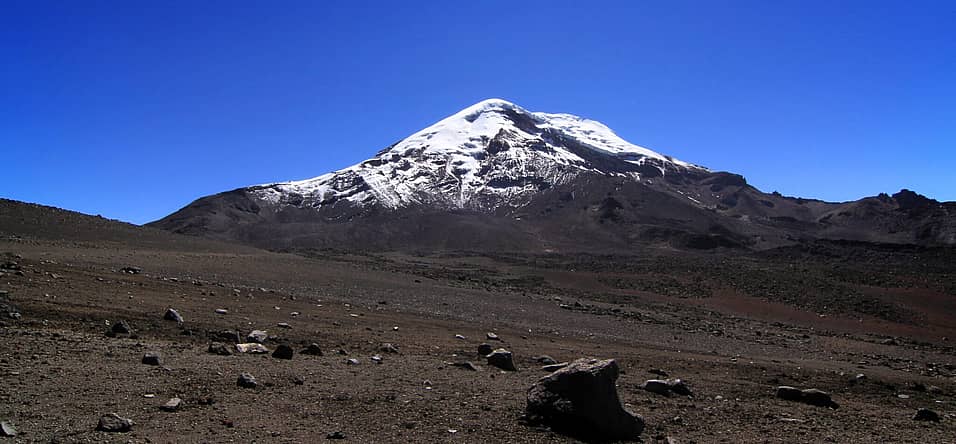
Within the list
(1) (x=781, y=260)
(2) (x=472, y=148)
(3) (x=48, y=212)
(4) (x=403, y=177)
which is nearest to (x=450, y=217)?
(4) (x=403, y=177)

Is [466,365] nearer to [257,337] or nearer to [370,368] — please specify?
[370,368]

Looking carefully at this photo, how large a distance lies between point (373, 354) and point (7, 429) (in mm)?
6124

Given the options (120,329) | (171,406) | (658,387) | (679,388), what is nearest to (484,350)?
(658,387)

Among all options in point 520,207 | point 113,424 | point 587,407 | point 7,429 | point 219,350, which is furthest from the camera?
point 520,207

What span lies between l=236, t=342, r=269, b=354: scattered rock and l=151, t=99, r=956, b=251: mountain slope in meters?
87.5

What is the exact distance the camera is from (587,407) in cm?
728

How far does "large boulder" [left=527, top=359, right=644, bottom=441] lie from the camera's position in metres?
7.26

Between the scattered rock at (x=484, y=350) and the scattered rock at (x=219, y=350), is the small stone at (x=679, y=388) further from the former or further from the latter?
the scattered rock at (x=219, y=350)

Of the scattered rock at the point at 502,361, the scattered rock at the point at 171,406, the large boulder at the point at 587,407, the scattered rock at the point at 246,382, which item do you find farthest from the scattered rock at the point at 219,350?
the large boulder at the point at 587,407

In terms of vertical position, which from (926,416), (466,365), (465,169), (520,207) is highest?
(465,169)

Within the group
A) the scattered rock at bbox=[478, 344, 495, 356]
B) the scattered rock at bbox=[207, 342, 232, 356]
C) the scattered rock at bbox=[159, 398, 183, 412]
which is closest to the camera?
the scattered rock at bbox=[159, 398, 183, 412]

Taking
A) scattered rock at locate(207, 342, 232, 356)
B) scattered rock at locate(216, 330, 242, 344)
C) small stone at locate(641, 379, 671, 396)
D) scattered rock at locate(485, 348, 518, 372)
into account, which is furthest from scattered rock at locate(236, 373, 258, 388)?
small stone at locate(641, 379, 671, 396)

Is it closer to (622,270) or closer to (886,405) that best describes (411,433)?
(886,405)

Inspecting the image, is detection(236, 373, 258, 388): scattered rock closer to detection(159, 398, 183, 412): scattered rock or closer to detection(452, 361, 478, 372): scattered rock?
detection(159, 398, 183, 412): scattered rock
